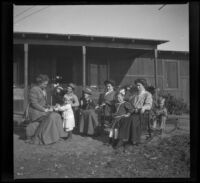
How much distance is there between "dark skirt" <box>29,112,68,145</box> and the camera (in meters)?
6.44

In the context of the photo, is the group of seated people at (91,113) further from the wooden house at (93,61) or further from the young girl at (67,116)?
the wooden house at (93,61)

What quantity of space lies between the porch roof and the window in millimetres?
1093

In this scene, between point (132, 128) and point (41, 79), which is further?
point (41, 79)

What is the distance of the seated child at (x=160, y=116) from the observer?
6.65m

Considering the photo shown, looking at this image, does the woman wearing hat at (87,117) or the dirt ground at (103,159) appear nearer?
the dirt ground at (103,159)

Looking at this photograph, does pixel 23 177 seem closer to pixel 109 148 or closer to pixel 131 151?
pixel 109 148

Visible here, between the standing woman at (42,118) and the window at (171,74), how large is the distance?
3589 mm

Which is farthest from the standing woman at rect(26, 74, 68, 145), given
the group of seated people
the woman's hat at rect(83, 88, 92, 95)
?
the woman's hat at rect(83, 88, 92, 95)

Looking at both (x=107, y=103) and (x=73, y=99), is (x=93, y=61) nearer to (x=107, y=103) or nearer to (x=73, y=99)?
(x=73, y=99)

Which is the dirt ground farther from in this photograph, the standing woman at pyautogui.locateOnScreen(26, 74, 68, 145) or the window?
the window

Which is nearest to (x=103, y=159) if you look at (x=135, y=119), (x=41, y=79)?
(x=135, y=119)

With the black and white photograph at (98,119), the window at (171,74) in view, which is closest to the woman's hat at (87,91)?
the black and white photograph at (98,119)

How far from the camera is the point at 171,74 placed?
909 centimetres

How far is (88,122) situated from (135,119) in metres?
1.29
